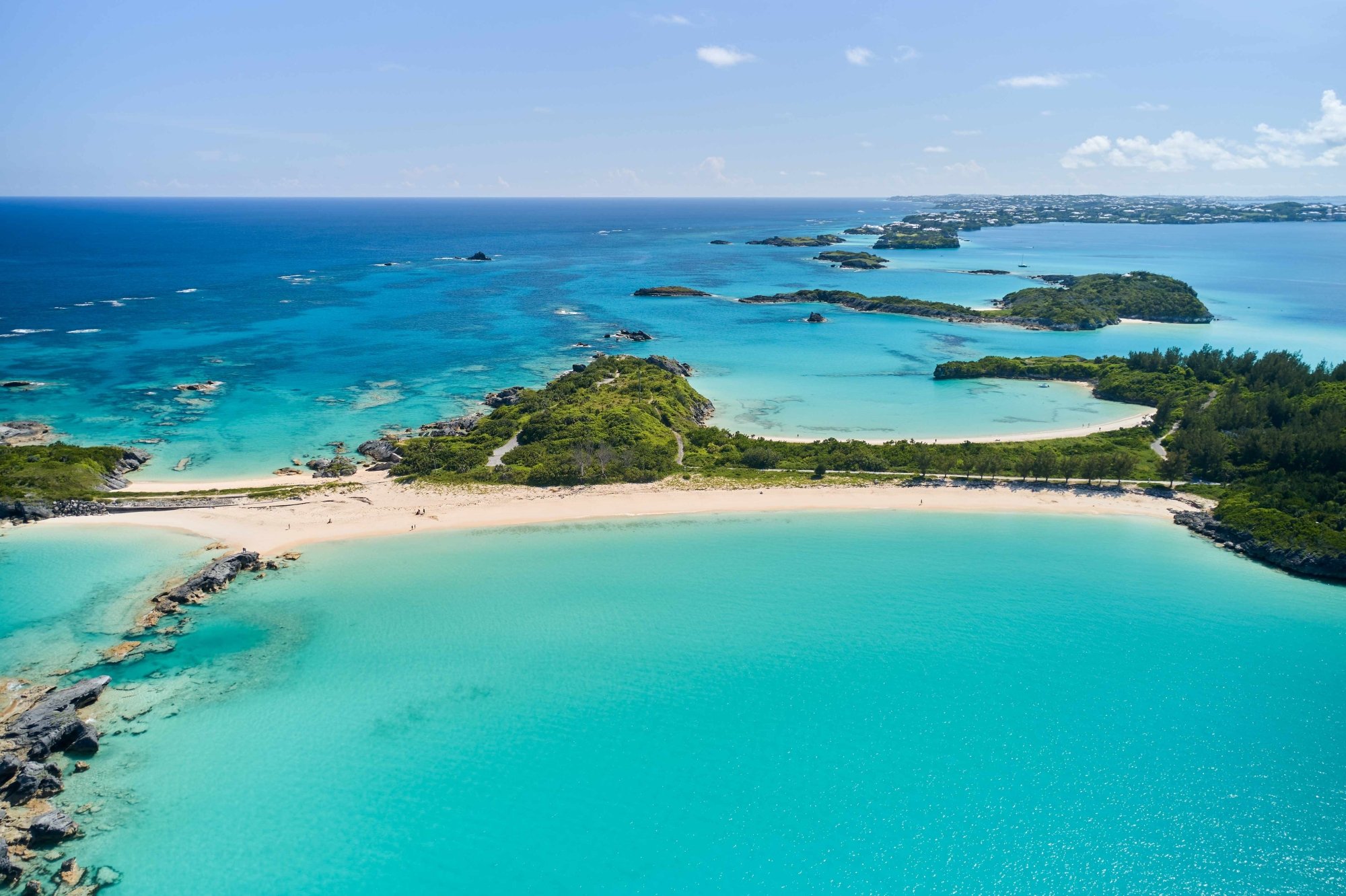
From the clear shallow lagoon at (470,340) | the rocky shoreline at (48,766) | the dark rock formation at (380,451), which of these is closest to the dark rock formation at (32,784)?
the rocky shoreline at (48,766)

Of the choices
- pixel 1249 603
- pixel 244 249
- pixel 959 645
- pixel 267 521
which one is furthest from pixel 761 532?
pixel 244 249

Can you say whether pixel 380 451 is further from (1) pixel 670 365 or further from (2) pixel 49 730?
(1) pixel 670 365

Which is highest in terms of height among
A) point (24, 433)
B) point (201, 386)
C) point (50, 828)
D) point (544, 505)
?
point (201, 386)

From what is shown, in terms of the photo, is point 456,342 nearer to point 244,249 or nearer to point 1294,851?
point 1294,851

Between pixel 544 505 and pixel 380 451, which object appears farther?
pixel 380 451

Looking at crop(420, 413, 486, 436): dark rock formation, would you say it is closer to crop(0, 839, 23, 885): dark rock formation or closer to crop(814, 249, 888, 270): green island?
crop(0, 839, 23, 885): dark rock formation

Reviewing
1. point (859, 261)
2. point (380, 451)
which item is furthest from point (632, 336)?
point (859, 261)

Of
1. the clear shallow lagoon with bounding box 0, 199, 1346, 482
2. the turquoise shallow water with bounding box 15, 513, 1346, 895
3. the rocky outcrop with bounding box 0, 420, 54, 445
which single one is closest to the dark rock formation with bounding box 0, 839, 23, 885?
the turquoise shallow water with bounding box 15, 513, 1346, 895
